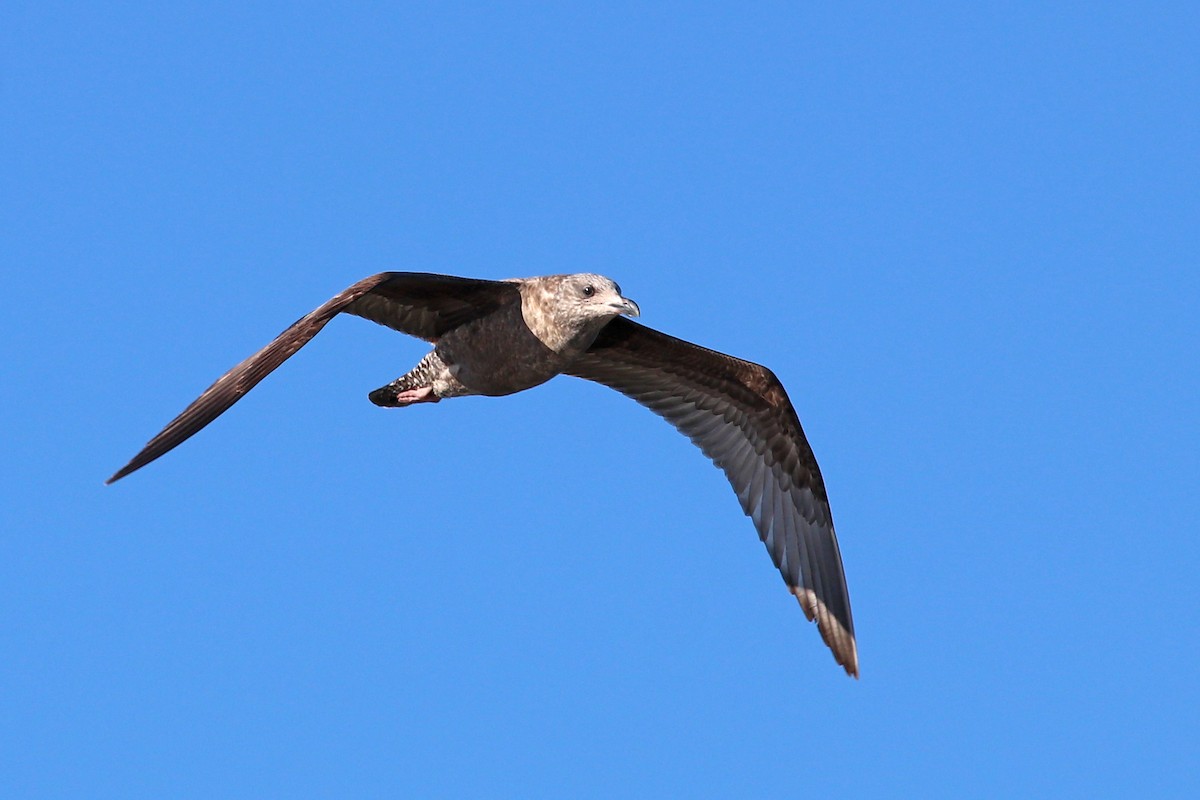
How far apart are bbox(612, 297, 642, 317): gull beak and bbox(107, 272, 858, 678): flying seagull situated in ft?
0.04

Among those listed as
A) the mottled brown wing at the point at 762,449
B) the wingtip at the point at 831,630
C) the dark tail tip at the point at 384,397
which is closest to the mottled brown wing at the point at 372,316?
the dark tail tip at the point at 384,397

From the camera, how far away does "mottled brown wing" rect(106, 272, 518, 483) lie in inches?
374

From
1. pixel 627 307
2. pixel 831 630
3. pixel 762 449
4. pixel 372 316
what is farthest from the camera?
pixel 762 449

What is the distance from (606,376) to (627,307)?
2.67 meters

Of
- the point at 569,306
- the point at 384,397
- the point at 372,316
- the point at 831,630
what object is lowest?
the point at 384,397

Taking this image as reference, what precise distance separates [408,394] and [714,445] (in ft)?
9.76

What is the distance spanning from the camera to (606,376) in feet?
43.7

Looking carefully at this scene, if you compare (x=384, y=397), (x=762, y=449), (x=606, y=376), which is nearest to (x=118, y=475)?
(x=384, y=397)

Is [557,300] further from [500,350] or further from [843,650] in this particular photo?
[843,650]

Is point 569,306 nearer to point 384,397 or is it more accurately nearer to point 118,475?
point 384,397

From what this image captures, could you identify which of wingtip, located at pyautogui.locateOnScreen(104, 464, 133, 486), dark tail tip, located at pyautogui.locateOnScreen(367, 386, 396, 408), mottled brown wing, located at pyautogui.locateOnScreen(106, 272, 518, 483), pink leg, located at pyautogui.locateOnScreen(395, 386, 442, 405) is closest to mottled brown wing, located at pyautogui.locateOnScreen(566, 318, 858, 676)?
pink leg, located at pyautogui.locateOnScreen(395, 386, 442, 405)

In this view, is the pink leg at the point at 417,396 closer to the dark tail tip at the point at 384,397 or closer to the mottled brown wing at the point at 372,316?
the dark tail tip at the point at 384,397

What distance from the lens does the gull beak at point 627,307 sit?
1065 centimetres

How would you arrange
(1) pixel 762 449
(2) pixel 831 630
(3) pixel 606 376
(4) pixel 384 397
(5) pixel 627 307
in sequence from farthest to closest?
(1) pixel 762 449 → (2) pixel 831 630 → (3) pixel 606 376 → (4) pixel 384 397 → (5) pixel 627 307
